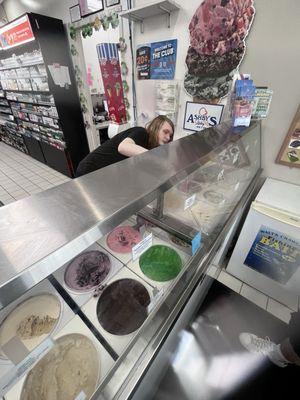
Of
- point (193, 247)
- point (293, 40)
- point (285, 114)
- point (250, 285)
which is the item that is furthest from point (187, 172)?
point (250, 285)

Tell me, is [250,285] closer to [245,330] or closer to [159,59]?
[245,330]

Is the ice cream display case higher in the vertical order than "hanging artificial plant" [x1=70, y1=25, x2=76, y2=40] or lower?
lower

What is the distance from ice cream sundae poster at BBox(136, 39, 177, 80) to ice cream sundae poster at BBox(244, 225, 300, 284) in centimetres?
205

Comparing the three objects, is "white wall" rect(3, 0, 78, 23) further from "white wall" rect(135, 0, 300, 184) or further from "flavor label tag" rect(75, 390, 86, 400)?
"flavor label tag" rect(75, 390, 86, 400)

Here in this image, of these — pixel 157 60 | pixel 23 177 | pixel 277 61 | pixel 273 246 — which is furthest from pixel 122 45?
pixel 23 177

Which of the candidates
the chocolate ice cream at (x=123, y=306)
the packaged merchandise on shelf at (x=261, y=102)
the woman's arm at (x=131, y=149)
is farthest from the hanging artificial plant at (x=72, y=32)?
the chocolate ice cream at (x=123, y=306)

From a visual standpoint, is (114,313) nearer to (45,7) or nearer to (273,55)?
(273,55)

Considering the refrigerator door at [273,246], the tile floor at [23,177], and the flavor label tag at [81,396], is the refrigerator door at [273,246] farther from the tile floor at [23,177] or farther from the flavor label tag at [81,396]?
the tile floor at [23,177]

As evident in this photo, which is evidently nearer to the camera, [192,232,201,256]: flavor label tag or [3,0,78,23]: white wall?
[192,232,201,256]: flavor label tag

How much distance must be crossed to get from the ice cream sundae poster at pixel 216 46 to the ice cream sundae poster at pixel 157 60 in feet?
0.71

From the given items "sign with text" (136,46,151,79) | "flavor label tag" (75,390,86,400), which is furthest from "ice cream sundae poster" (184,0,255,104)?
"flavor label tag" (75,390,86,400)

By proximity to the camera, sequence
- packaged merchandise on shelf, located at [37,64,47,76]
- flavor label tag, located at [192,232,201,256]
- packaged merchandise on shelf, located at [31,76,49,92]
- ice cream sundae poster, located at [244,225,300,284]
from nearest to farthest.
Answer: flavor label tag, located at [192,232,201,256], ice cream sundae poster, located at [244,225,300,284], packaged merchandise on shelf, located at [37,64,47,76], packaged merchandise on shelf, located at [31,76,49,92]

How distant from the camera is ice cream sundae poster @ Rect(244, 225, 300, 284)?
1581 mm

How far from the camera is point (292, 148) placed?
1.75m
